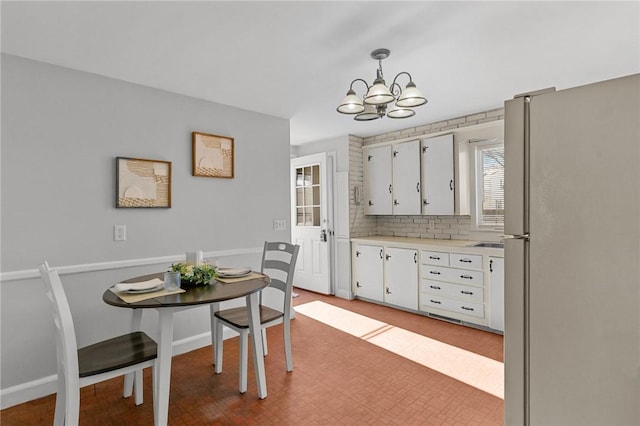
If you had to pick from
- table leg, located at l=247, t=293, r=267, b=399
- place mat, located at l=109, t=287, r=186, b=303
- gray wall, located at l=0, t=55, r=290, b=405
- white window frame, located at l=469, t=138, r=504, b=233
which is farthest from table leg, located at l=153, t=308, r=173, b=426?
white window frame, located at l=469, t=138, r=504, b=233

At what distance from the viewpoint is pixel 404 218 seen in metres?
4.89

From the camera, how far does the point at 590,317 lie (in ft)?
3.01

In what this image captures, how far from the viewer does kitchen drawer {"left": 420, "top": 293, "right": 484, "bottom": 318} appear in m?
3.60

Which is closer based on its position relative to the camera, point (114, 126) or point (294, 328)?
point (114, 126)

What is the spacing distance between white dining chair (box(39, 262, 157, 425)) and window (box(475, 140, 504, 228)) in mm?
3712

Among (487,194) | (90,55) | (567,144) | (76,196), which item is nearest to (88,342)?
(76,196)

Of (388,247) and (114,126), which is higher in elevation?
(114,126)

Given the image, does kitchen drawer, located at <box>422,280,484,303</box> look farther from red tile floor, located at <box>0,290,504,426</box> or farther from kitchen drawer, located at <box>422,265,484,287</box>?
red tile floor, located at <box>0,290,504,426</box>

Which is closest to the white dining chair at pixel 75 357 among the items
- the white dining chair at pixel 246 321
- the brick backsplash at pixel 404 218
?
the white dining chair at pixel 246 321

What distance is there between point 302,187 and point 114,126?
302cm

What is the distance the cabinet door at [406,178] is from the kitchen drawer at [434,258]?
2.21ft

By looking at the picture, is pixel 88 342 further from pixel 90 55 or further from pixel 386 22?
pixel 386 22

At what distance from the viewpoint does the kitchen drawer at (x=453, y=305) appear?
11.8 ft

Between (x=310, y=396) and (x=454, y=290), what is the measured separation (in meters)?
2.17
